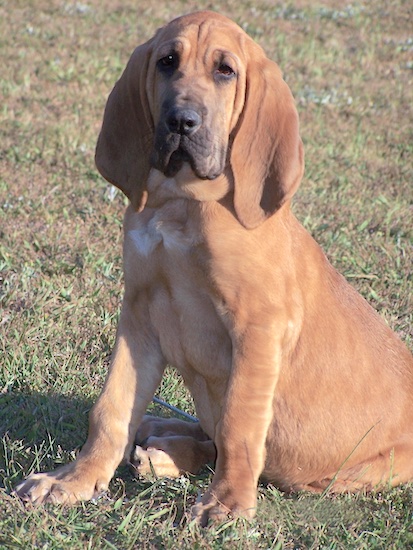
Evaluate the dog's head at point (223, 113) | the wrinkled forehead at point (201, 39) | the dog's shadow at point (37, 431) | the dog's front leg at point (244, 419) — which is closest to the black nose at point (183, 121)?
the dog's head at point (223, 113)

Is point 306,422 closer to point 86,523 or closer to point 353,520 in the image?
point 353,520

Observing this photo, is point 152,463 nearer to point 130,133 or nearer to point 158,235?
point 158,235

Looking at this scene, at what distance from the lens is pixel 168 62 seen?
11.9 ft

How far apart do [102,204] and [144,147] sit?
3064 millimetres

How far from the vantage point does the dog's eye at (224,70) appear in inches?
141

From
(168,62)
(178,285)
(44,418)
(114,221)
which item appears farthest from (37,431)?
(114,221)

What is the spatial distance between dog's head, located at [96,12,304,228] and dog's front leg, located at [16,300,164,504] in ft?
2.24

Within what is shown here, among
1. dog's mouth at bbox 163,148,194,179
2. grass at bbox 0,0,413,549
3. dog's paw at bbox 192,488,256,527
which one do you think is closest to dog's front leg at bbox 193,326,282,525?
dog's paw at bbox 192,488,256,527

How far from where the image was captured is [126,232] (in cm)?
378

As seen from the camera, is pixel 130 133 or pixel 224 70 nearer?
pixel 224 70

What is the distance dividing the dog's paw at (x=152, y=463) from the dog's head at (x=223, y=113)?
1.07 meters

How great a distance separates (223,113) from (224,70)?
0.17 meters

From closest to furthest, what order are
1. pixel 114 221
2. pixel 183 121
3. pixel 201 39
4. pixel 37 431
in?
pixel 183 121 → pixel 201 39 → pixel 37 431 → pixel 114 221

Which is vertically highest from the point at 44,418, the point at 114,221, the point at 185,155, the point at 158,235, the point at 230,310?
the point at 185,155
